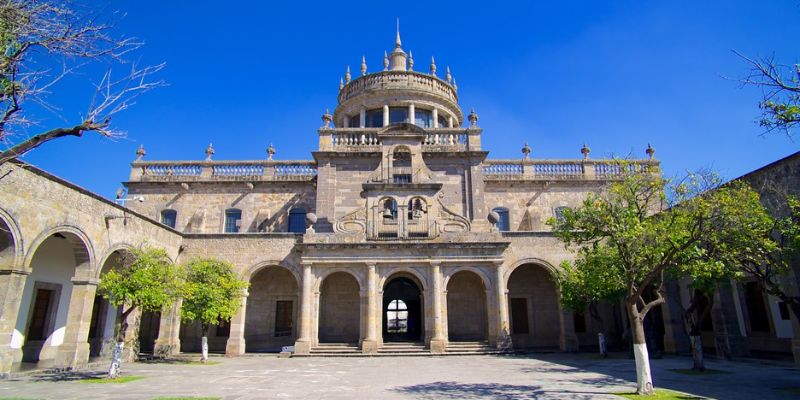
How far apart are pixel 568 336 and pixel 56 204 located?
22622 millimetres

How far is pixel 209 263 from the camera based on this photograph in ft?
70.3

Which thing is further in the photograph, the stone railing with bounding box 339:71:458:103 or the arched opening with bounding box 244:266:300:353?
the stone railing with bounding box 339:71:458:103

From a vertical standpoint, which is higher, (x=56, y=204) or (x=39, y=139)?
(x=56, y=204)

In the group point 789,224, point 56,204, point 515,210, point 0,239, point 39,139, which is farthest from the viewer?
point 515,210

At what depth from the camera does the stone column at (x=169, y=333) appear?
2191cm

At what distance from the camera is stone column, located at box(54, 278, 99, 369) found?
1631 centimetres

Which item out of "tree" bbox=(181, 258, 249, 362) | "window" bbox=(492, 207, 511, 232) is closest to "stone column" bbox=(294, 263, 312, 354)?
"tree" bbox=(181, 258, 249, 362)

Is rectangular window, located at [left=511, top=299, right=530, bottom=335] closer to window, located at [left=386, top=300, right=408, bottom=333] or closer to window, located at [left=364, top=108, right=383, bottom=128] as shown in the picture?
window, located at [left=386, top=300, right=408, bottom=333]

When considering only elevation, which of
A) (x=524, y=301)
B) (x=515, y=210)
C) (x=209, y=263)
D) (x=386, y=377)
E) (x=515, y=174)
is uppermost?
(x=515, y=174)

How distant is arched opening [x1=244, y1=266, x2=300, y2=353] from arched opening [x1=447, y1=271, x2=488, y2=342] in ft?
27.9

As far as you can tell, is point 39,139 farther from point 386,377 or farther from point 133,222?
point 133,222

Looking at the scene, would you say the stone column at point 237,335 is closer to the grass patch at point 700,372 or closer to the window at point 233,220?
the window at point 233,220

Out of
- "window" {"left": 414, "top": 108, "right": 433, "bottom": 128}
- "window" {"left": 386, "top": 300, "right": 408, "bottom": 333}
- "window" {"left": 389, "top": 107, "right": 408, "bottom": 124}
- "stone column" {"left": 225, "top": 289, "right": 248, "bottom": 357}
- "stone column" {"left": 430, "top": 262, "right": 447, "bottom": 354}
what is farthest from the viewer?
"window" {"left": 414, "top": 108, "right": 433, "bottom": 128}

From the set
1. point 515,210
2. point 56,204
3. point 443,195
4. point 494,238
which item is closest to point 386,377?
point 494,238
